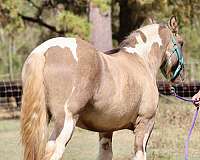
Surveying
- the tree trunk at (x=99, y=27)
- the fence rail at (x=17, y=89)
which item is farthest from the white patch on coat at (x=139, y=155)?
the fence rail at (x=17, y=89)

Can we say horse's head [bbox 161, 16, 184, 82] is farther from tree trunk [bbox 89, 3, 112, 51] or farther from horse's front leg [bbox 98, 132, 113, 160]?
tree trunk [bbox 89, 3, 112, 51]

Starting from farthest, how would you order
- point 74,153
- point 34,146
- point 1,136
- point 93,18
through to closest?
point 93,18 < point 1,136 < point 74,153 < point 34,146

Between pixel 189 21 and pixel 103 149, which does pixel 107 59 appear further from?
pixel 189 21

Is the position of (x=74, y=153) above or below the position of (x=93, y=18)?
below

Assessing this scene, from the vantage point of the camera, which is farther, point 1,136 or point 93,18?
point 93,18

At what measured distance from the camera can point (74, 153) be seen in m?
Answer: 8.27

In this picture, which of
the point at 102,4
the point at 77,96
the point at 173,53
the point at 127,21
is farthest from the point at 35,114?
the point at 127,21

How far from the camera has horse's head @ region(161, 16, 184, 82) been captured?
6373 millimetres

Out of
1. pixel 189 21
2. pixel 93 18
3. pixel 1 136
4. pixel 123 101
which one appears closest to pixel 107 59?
pixel 123 101

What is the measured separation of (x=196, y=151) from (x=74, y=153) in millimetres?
1971

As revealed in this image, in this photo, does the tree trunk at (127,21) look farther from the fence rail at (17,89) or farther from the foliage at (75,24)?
the foliage at (75,24)

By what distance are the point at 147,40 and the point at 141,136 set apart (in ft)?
4.03

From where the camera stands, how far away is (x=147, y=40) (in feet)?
20.5

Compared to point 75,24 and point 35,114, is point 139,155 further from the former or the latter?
point 75,24
